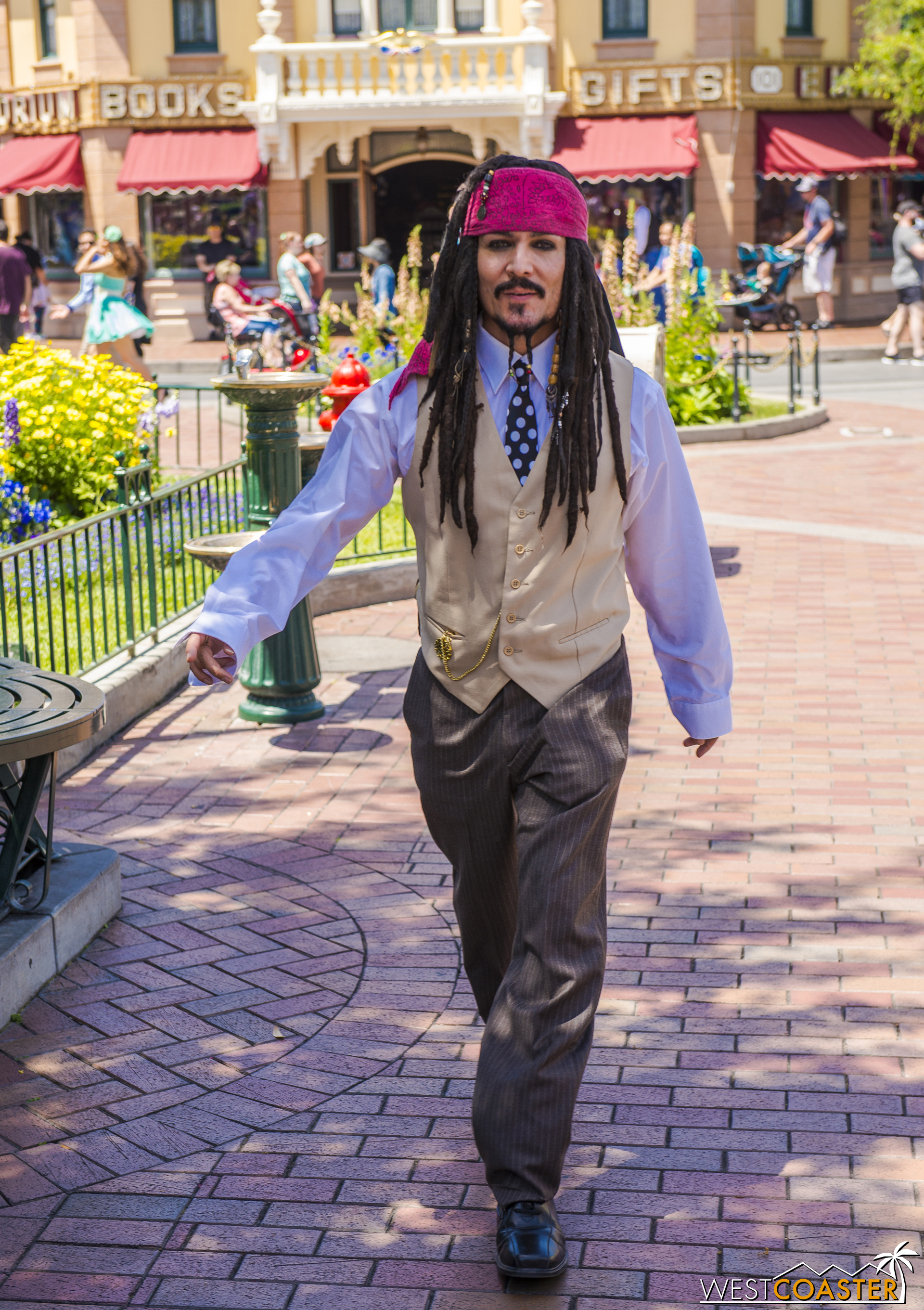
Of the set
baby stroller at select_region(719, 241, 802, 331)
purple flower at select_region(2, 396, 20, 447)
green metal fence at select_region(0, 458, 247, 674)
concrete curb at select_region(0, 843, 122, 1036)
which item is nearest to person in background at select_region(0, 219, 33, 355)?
purple flower at select_region(2, 396, 20, 447)

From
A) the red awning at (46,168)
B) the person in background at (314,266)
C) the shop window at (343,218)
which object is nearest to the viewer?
the person in background at (314,266)

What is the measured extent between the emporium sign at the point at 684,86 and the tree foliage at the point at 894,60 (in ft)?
2.04

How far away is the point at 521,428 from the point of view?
118 inches

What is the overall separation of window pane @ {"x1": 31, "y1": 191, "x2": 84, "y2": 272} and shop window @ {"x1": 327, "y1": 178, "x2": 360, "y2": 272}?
13.9 ft

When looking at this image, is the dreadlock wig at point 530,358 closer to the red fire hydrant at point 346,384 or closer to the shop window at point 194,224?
the red fire hydrant at point 346,384

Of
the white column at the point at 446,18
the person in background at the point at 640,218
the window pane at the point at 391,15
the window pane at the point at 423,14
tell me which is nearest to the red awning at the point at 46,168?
the window pane at the point at 391,15

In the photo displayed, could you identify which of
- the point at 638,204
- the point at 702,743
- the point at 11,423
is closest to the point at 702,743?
the point at 702,743

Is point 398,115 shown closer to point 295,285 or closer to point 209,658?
point 295,285

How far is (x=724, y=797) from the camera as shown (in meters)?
5.66

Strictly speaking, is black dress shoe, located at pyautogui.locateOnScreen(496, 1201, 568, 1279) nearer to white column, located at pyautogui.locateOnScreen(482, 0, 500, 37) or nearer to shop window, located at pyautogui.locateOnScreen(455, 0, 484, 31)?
white column, located at pyautogui.locateOnScreen(482, 0, 500, 37)

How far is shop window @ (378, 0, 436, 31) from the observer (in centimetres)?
2684

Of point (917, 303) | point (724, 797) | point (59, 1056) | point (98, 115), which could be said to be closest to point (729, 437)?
point (917, 303)

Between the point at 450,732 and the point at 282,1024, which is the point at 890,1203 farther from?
the point at 282,1024

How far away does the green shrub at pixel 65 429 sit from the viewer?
8.62 m
